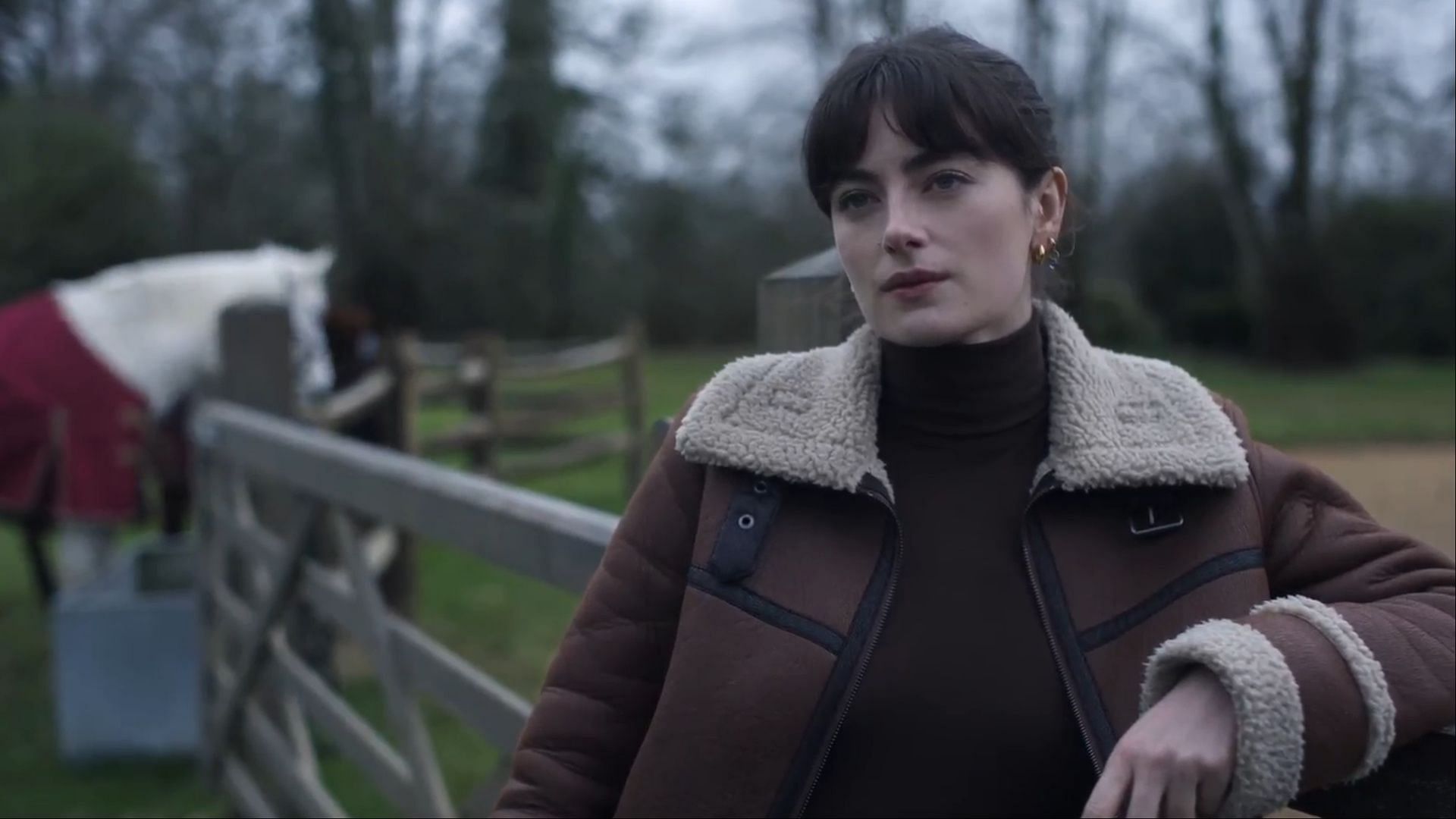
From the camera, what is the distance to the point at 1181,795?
46.2 inches

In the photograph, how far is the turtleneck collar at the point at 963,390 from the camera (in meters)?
1.47

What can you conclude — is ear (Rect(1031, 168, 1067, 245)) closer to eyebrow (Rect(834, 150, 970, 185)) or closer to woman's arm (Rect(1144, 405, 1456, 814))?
eyebrow (Rect(834, 150, 970, 185))

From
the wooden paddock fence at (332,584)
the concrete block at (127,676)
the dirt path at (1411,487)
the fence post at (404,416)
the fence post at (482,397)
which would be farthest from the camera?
the fence post at (482,397)

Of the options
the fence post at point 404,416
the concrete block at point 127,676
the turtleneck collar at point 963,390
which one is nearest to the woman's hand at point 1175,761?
the turtleneck collar at point 963,390

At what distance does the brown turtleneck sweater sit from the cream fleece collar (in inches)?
3.0

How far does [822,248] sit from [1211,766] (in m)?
1.18

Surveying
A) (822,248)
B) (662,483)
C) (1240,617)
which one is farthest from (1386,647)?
(822,248)

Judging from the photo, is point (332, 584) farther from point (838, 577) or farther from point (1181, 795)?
point (1181, 795)

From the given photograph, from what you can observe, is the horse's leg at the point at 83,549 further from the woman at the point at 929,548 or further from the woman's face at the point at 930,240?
the woman's face at the point at 930,240

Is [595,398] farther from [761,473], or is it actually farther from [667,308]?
[667,308]

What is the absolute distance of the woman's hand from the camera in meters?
1.17

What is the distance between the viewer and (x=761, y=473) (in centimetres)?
142

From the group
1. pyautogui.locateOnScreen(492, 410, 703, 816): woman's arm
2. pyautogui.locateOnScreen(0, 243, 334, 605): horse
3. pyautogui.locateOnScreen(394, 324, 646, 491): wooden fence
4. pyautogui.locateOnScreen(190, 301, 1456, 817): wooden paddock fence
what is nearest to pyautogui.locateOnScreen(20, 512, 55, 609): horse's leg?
pyautogui.locateOnScreen(0, 243, 334, 605): horse

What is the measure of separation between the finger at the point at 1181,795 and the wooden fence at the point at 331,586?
881 millimetres
